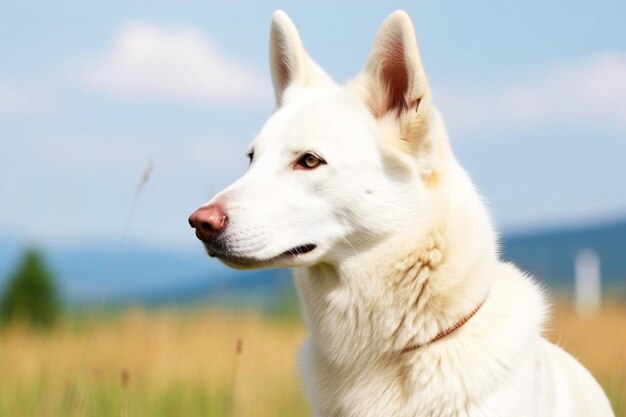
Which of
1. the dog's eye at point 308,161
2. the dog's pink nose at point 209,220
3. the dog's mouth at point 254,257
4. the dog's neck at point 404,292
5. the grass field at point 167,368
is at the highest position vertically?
the dog's eye at point 308,161

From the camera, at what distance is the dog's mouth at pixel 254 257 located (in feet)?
11.4

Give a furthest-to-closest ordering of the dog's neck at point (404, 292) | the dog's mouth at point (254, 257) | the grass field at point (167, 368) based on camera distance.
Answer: the grass field at point (167, 368)
the dog's neck at point (404, 292)
the dog's mouth at point (254, 257)

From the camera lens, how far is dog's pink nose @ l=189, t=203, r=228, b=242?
3.36 m

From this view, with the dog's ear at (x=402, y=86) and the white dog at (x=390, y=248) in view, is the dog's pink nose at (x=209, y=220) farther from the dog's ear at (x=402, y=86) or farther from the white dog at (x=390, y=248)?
the dog's ear at (x=402, y=86)

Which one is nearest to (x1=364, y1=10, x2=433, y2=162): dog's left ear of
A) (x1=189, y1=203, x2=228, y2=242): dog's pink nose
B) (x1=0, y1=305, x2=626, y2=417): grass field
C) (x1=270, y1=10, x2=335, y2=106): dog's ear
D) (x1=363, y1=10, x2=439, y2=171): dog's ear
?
(x1=363, y1=10, x2=439, y2=171): dog's ear

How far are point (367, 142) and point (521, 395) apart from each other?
49.7 inches

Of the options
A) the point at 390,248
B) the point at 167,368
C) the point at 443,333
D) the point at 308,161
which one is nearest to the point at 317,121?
the point at 308,161

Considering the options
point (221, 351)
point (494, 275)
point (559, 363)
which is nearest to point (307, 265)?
point (494, 275)

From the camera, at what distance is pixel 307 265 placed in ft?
11.8

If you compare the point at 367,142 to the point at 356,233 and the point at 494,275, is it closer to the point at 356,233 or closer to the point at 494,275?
the point at 356,233

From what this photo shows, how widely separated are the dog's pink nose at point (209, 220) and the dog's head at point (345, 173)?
2 cm

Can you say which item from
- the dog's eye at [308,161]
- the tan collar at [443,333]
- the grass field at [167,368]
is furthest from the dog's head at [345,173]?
the grass field at [167,368]

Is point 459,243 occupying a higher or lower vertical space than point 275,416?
higher

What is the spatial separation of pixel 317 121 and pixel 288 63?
2.38 feet
